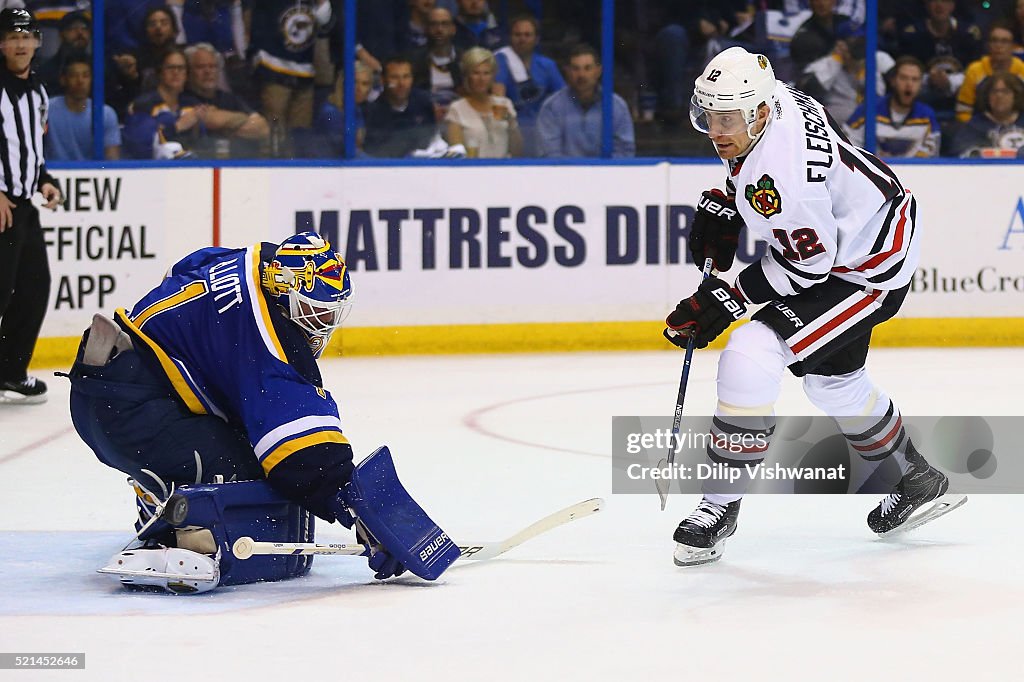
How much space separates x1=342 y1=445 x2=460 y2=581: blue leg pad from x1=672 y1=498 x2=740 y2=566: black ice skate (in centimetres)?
50

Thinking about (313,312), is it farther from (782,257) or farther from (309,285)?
(782,257)

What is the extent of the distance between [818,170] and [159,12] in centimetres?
409

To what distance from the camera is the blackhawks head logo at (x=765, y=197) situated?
10.6ft

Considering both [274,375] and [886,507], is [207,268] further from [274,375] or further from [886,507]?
[886,507]

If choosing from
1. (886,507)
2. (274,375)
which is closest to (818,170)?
(886,507)

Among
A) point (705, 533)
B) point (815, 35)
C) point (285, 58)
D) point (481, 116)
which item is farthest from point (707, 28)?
point (705, 533)

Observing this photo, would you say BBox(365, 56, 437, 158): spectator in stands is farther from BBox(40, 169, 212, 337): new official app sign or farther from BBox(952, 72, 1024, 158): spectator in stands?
BBox(952, 72, 1024, 158): spectator in stands

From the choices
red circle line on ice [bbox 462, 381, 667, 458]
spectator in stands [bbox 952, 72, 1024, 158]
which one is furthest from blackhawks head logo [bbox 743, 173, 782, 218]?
spectator in stands [bbox 952, 72, 1024, 158]

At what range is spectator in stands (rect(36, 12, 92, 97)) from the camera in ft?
21.4

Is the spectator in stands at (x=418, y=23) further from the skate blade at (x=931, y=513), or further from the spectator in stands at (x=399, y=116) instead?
the skate blade at (x=931, y=513)

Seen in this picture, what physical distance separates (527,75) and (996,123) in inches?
87.3

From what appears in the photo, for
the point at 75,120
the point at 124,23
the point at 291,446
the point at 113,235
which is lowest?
the point at 291,446

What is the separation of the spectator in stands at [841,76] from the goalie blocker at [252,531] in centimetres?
480

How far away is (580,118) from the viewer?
7.17 metres
